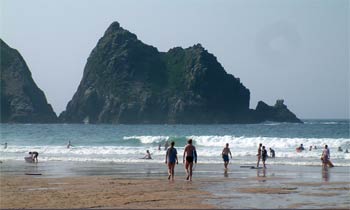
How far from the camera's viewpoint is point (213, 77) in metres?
164

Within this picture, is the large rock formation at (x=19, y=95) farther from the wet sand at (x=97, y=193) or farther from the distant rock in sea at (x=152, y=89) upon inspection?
the wet sand at (x=97, y=193)

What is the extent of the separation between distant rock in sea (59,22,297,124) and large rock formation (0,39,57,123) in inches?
281

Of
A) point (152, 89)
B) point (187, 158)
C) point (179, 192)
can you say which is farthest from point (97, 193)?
point (152, 89)

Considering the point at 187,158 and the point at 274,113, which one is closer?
the point at 187,158

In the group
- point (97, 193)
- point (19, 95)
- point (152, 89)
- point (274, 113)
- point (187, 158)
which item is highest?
point (152, 89)

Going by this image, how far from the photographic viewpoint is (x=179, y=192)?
59.4ft

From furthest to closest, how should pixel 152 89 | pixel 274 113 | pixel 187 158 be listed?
pixel 274 113 < pixel 152 89 < pixel 187 158

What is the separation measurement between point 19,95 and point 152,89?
37117mm

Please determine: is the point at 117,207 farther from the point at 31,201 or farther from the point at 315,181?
the point at 315,181

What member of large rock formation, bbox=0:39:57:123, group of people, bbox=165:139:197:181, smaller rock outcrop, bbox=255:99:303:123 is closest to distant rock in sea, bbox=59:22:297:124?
smaller rock outcrop, bbox=255:99:303:123

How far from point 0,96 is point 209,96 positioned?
56463 millimetres

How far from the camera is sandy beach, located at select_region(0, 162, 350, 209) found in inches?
606

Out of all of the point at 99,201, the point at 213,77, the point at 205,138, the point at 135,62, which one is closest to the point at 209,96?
the point at 213,77

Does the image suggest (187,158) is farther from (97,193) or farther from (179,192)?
(97,193)
